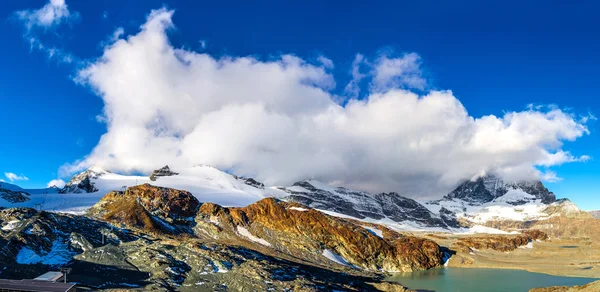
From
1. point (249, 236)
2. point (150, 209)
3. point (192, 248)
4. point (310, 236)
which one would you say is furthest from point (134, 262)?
point (310, 236)

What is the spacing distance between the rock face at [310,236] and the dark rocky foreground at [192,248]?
377mm

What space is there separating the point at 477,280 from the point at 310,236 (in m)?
57.7

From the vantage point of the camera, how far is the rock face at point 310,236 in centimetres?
14112

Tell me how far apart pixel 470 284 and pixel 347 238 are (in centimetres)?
4718

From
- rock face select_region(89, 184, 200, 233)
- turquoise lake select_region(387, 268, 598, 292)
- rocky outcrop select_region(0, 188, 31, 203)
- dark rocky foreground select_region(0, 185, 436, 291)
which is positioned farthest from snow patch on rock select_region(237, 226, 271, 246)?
rocky outcrop select_region(0, 188, 31, 203)

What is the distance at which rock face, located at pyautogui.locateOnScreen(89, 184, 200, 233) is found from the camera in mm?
131200

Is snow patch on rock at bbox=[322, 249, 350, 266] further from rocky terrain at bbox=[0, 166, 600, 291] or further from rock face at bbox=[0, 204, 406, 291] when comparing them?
rock face at bbox=[0, 204, 406, 291]

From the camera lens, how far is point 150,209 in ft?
480

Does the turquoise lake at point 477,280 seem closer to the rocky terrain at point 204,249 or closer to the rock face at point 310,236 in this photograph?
the rocky terrain at point 204,249

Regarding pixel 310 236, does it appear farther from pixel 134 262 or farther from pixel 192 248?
pixel 134 262

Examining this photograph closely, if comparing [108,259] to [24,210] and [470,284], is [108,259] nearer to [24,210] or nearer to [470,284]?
[24,210]

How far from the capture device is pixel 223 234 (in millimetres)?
140875

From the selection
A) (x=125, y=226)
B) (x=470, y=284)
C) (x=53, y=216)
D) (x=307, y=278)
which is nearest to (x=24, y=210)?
(x=53, y=216)

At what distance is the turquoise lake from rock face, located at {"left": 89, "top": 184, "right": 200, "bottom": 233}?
76.5m
